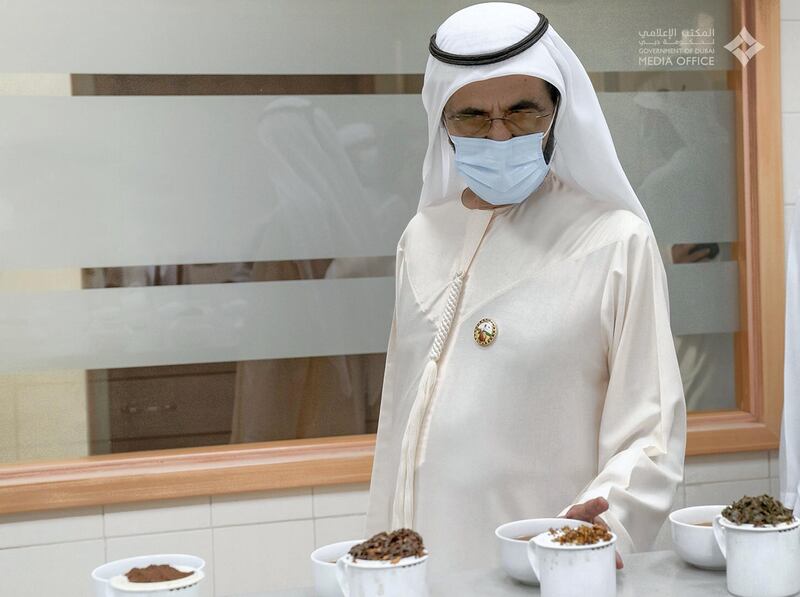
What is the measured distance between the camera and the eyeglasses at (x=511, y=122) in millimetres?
2002

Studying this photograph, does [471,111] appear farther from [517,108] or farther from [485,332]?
[485,332]

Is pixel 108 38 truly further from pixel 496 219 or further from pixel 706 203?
pixel 706 203

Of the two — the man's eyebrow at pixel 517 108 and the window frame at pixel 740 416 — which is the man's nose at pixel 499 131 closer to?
the man's eyebrow at pixel 517 108

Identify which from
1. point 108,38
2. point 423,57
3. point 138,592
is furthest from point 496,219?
point 108,38

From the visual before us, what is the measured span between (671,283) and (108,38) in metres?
1.97

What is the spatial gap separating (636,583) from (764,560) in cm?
17

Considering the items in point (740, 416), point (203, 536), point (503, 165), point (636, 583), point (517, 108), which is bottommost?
point (203, 536)

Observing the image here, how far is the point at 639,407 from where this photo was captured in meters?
1.83

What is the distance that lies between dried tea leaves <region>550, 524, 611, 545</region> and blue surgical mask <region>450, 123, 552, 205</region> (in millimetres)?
820

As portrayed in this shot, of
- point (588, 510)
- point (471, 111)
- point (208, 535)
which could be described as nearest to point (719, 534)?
point (588, 510)

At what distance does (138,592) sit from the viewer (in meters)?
1.24

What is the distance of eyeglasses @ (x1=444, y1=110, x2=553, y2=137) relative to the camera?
200 cm

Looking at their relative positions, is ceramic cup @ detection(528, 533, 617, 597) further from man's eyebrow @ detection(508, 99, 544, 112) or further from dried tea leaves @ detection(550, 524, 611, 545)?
man's eyebrow @ detection(508, 99, 544, 112)

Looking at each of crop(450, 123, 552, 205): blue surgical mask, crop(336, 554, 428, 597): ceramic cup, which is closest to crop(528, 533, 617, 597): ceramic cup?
crop(336, 554, 428, 597): ceramic cup
